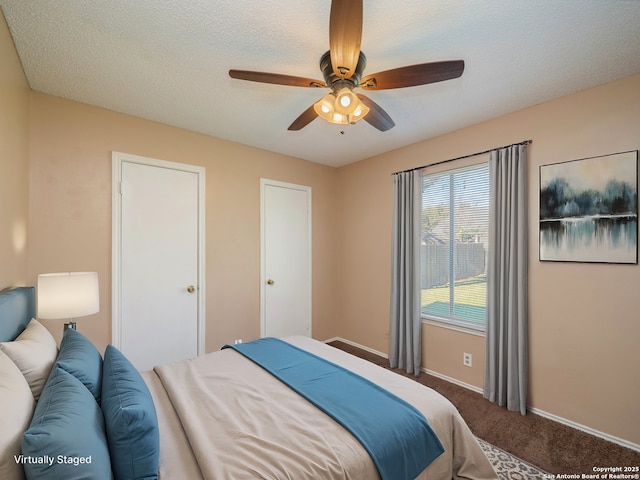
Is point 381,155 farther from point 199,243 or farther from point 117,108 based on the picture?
point 117,108

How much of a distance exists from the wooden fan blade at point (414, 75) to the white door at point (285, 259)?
2244 mm

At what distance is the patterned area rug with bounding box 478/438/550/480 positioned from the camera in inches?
69.9

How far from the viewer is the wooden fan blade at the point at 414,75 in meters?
1.46

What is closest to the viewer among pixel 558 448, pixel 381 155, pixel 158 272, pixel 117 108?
pixel 558 448

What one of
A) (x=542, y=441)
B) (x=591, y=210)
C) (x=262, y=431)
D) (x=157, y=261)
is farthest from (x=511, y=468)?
(x=157, y=261)

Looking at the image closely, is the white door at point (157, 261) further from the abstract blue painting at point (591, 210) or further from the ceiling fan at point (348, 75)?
the abstract blue painting at point (591, 210)

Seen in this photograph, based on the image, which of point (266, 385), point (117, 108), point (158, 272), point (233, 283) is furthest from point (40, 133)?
point (266, 385)

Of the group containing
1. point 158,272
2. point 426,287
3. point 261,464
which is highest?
point 158,272

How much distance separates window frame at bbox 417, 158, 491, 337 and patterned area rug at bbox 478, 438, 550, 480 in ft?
3.43

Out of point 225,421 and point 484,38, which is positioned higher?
point 484,38

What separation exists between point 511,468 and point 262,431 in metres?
1.70

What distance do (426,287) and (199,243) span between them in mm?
2575

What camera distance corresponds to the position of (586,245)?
2.22 meters

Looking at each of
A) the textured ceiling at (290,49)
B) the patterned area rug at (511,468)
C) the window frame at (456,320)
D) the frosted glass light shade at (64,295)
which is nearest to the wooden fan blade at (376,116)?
the textured ceiling at (290,49)
